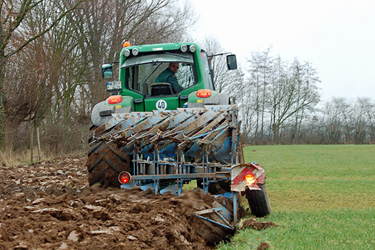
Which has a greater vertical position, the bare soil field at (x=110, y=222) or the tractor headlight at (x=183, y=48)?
the tractor headlight at (x=183, y=48)

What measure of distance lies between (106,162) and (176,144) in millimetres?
1064

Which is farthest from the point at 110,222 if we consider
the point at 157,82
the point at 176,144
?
the point at 157,82

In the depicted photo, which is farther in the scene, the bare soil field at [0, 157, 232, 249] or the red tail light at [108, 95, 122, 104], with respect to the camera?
the red tail light at [108, 95, 122, 104]

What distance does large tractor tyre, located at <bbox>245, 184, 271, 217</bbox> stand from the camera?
587cm

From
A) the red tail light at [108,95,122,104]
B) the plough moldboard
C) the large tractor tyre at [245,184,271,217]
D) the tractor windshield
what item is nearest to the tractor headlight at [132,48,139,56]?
the tractor windshield

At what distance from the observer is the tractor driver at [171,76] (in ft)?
25.6

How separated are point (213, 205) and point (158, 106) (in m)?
2.72

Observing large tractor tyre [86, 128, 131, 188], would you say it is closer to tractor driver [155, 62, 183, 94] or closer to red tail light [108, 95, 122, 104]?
red tail light [108, 95, 122, 104]

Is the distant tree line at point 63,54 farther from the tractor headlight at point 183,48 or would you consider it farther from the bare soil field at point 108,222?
the bare soil field at point 108,222

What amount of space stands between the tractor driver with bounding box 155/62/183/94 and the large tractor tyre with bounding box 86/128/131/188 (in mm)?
1938

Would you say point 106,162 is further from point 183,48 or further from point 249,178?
point 183,48

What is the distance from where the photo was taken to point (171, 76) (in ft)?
25.7

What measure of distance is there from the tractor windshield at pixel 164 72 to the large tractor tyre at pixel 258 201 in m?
2.49

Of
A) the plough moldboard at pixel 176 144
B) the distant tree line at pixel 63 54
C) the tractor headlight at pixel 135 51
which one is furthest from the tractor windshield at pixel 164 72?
the distant tree line at pixel 63 54
